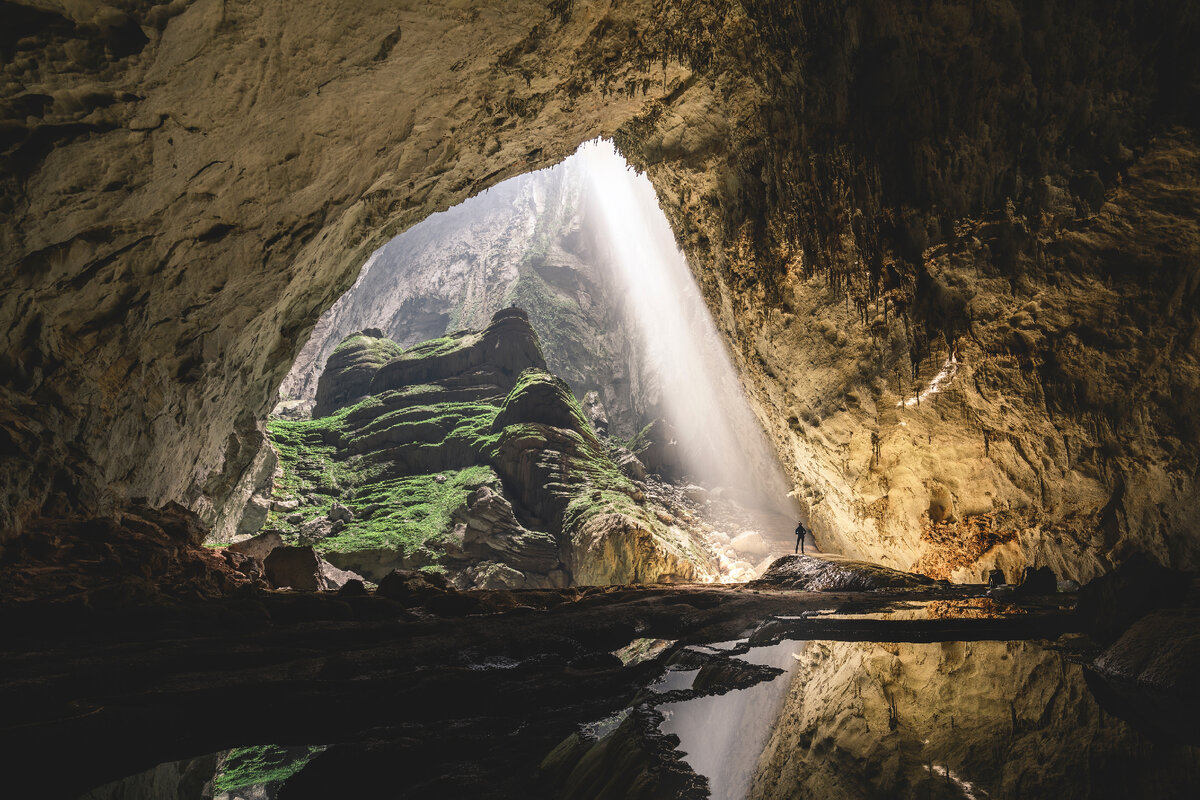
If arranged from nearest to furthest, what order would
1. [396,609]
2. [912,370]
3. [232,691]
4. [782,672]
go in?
[232,691] < [782,672] < [396,609] < [912,370]

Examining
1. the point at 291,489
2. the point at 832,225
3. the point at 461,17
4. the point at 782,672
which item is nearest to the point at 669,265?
the point at 291,489

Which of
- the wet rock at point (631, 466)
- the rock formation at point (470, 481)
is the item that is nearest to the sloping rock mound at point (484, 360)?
the rock formation at point (470, 481)

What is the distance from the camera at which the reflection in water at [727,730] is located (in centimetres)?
283

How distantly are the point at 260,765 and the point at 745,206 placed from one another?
12.3 meters

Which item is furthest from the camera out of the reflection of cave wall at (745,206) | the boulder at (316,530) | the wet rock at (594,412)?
the wet rock at (594,412)

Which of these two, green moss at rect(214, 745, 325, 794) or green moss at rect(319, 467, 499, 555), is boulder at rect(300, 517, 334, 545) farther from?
green moss at rect(214, 745, 325, 794)

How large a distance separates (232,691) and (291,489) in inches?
975

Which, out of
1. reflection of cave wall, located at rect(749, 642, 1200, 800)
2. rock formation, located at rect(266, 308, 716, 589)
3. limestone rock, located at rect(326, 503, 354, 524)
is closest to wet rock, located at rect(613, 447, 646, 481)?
rock formation, located at rect(266, 308, 716, 589)

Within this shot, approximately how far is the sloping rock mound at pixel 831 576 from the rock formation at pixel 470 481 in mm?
9217

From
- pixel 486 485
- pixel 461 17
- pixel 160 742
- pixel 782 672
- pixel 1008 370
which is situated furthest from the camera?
pixel 486 485

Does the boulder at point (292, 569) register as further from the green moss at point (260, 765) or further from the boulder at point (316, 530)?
the boulder at point (316, 530)

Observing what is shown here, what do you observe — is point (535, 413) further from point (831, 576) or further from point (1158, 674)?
point (1158, 674)

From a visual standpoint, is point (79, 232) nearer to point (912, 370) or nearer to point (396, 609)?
point (396, 609)

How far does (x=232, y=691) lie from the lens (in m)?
3.81
